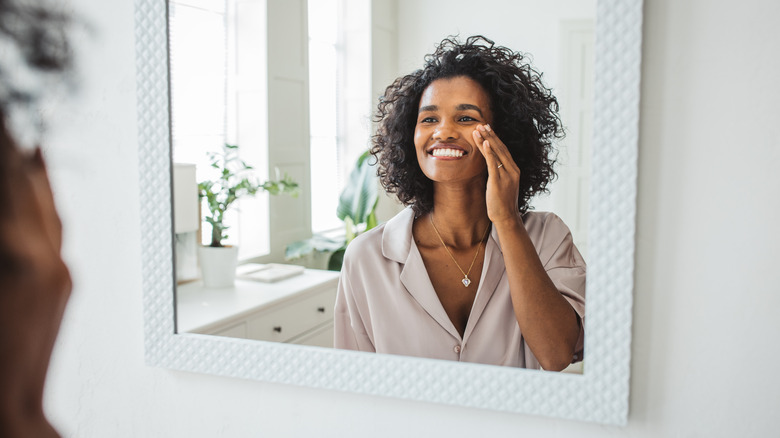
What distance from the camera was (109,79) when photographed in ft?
3.48

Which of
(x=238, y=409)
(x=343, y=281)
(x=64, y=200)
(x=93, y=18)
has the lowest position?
(x=238, y=409)

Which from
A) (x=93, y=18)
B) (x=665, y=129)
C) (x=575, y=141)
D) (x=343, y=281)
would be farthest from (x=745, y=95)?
(x=93, y=18)

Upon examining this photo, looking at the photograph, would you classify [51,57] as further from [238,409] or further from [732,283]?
[732,283]

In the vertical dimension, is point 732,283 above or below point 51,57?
below

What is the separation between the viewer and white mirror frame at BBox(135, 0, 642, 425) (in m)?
0.79

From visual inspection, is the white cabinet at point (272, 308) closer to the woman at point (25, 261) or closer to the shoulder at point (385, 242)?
the shoulder at point (385, 242)

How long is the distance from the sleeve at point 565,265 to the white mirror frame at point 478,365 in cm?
1

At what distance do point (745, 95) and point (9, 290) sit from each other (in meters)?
0.83

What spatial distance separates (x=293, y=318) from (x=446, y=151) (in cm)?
36

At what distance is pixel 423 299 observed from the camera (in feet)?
2.94

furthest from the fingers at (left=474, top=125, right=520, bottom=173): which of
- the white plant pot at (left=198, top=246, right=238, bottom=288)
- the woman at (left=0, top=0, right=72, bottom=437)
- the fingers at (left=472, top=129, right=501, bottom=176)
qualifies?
the woman at (left=0, top=0, right=72, bottom=437)

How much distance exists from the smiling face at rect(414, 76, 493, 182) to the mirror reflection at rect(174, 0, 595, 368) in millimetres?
28

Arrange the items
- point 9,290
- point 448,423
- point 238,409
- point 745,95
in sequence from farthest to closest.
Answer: point 238,409
point 448,423
point 745,95
point 9,290

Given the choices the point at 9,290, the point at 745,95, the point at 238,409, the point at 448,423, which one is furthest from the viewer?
the point at 238,409
